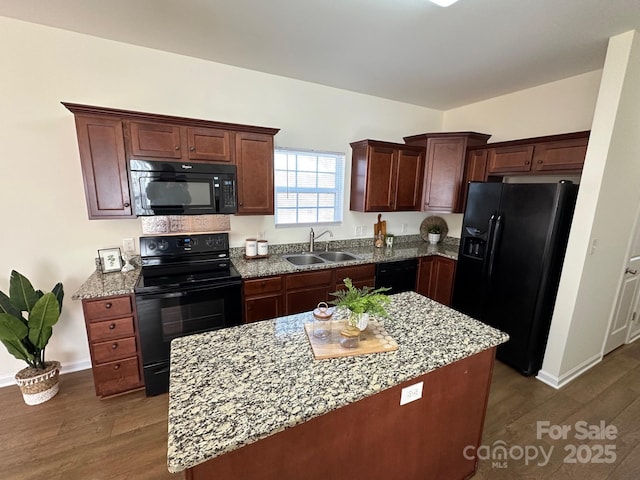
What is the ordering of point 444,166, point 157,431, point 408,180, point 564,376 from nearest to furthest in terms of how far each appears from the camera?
1. point 157,431
2. point 564,376
3. point 444,166
4. point 408,180

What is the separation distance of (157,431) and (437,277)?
10.2 feet

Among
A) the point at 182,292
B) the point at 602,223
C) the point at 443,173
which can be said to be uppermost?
the point at 443,173

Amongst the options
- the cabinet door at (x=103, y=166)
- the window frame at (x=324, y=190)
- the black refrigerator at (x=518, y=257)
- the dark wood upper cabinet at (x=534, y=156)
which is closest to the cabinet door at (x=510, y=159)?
the dark wood upper cabinet at (x=534, y=156)

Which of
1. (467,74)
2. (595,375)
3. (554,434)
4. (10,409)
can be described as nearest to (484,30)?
(467,74)

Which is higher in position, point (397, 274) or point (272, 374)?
point (272, 374)

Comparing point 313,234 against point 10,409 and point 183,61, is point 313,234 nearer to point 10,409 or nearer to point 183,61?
point 183,61

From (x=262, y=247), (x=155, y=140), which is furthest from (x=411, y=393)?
(x=155, y=140)

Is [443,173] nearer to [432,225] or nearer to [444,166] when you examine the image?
[444,166]

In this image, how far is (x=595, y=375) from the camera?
259 cm

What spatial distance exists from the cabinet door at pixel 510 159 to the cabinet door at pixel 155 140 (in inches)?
125

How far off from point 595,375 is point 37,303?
15.2 ft

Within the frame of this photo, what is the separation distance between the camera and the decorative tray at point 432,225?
4006mm

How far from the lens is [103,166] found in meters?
2.13

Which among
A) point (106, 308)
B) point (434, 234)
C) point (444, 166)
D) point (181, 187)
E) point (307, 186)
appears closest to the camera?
point (106, 308)
